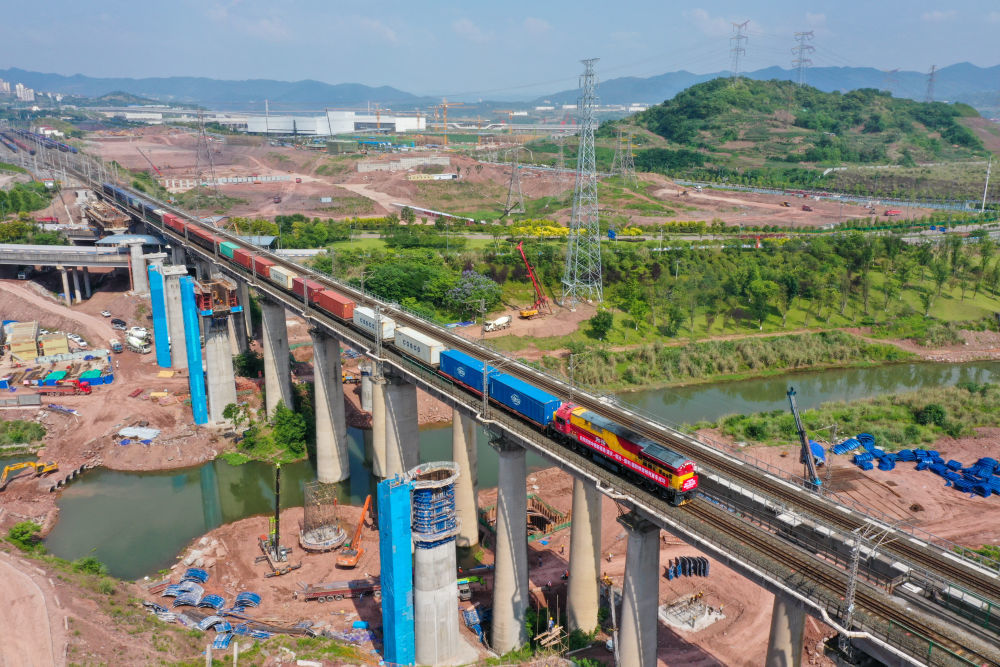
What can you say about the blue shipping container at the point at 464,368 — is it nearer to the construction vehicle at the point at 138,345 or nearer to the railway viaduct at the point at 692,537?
the railway viaduct at the point at 692,537

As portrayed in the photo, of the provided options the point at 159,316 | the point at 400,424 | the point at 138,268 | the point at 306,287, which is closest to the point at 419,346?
the point at 400,424

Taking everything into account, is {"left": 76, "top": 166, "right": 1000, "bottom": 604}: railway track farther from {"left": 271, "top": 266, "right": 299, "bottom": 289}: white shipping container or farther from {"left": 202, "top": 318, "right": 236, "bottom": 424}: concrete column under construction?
{"left": 202, "top": 318, "right": 236, "bottom": 424}: concrete column under construction

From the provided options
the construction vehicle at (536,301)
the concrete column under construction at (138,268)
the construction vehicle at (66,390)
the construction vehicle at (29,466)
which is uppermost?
the concrete column under construction at (138,268)

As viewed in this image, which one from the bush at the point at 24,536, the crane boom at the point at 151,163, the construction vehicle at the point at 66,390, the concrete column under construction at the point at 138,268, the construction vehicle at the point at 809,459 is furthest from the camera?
the crane boom at the point at 151,163

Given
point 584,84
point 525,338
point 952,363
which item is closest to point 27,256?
point 525,338

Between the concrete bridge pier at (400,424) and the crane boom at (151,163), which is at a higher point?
the crane boom at (151,163)

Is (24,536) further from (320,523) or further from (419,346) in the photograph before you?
(419,346)

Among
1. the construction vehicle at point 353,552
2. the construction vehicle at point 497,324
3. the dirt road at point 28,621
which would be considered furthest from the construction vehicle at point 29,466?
the construction vehicle at point 497,324
